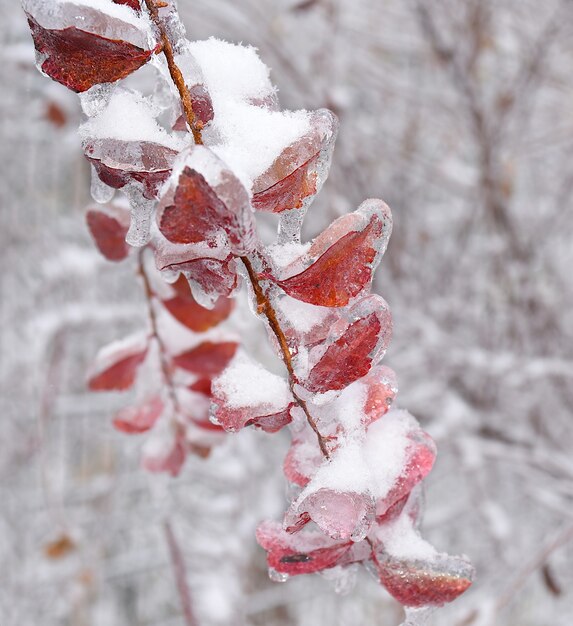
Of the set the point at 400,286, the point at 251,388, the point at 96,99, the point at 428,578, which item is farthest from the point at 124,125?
the point at 400,286

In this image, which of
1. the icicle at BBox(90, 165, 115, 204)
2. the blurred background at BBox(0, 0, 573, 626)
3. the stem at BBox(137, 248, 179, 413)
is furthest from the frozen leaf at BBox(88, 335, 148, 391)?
the blurred background at BBox(0, 0, 573, 626)

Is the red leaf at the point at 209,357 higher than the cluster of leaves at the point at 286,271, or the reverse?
the cluster of leaves at the point at 286,271

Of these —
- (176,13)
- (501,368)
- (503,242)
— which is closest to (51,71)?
(176,13)

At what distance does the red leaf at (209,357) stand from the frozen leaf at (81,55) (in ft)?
0.90

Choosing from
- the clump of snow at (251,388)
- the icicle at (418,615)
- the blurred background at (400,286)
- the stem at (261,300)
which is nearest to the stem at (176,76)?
the stem at (261,300)

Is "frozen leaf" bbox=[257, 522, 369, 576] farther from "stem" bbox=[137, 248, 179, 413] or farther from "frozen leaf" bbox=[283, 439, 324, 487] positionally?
"stem" bbox=[137, 248, 179, 413]

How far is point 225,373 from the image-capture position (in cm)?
33

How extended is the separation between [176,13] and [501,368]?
4.73 ft

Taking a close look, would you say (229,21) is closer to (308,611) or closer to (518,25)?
(518,25)

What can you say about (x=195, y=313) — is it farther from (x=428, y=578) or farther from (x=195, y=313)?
(x=428, y=578)

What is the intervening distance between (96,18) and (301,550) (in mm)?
241

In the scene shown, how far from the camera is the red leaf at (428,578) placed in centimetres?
30

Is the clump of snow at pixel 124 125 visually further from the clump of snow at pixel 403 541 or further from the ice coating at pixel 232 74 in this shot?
the clump of snow at pixel 403 541

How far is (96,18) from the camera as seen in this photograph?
0.25 meters
